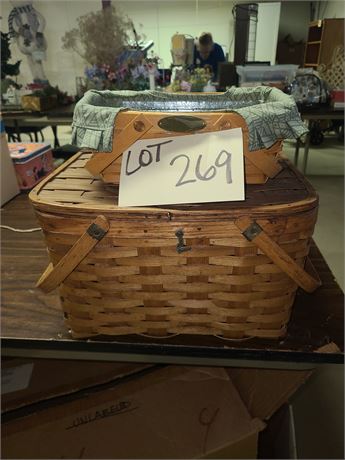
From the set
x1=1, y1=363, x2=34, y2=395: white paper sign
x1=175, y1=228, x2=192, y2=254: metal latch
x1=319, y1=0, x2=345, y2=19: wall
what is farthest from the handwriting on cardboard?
x1=319, y1=0, x2=345, y2=19: wall

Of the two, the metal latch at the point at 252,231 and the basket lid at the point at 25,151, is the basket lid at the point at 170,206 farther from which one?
the basket lid at the point at 25,151

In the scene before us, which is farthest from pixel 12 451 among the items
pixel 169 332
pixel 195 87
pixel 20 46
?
pixel 20 46

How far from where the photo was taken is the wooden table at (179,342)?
448 millimetres

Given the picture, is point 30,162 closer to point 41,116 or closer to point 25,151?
point 25,151

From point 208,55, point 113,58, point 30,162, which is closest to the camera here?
point 30,162

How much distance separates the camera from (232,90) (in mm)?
540

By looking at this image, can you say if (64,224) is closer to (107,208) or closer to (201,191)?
(107,208)

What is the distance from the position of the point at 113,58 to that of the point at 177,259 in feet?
6.87

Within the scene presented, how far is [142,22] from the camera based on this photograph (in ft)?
8.12

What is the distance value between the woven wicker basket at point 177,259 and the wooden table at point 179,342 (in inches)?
0.7

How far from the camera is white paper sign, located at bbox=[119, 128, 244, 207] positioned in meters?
0.39

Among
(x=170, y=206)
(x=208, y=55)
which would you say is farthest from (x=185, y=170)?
(x=208, y=55)

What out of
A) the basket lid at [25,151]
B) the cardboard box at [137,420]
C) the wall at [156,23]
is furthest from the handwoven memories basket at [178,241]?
the wall at [156,23]

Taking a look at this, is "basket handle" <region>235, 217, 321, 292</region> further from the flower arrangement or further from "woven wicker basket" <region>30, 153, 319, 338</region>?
the flower arrangement
